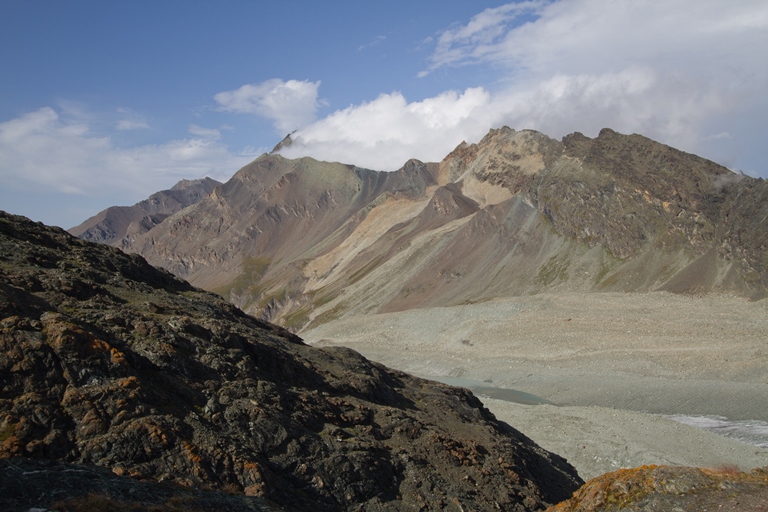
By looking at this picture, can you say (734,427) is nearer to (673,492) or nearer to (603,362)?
(603,362)

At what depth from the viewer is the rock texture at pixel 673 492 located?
11570 millimetres

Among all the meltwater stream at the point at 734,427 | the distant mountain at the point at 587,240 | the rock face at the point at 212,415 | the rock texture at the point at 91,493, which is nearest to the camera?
the rock texture at the point at 91,493

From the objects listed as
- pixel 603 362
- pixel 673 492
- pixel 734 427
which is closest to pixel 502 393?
pixel 603 362

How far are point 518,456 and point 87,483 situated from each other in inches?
632

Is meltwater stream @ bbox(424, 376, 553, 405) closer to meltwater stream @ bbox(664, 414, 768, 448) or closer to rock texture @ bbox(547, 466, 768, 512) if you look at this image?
meltwater stream @ bbox(664, 414, 768, 448)

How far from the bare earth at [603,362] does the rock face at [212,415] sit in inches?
444

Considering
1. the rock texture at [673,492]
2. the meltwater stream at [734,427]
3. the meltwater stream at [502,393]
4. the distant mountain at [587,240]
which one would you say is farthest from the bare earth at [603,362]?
the rock texture at [673,492]

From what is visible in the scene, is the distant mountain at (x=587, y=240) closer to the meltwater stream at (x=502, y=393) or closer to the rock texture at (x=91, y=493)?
the meltwater stream at (x=502, y=393)

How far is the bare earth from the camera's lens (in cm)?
3500

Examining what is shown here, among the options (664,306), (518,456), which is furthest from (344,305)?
(518,456)

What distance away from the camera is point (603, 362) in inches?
2452

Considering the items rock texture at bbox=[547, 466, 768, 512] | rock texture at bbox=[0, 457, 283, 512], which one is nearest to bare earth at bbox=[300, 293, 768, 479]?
rock texture at bbox=[547, 466, 768, 512]

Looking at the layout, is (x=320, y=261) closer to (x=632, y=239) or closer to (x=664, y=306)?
(x=632, y=239)

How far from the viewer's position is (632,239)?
106812 millimetres
